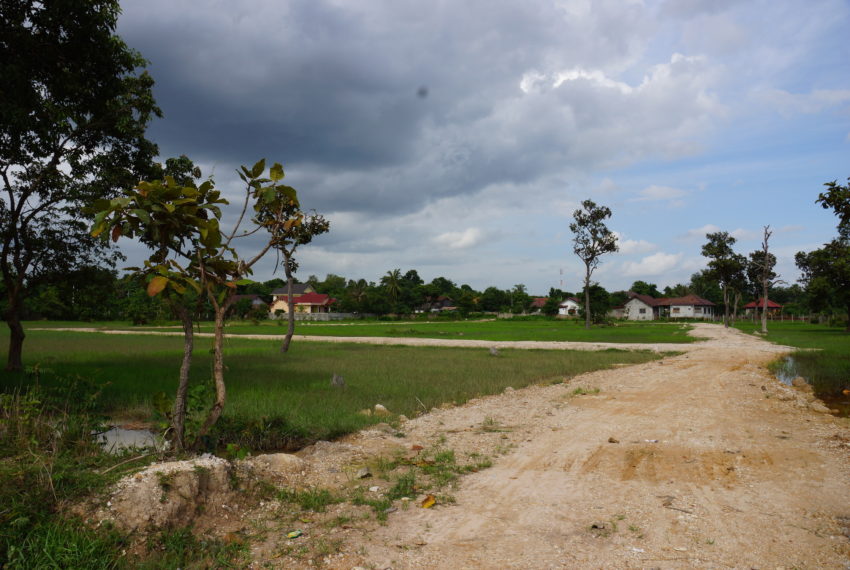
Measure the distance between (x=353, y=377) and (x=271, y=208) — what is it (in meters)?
11.1

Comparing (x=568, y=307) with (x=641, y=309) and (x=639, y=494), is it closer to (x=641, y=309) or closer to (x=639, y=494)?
(x=641, y=309)

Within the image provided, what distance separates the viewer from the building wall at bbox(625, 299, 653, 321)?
11019 centimetres

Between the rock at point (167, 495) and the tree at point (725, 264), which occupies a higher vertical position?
the tree at point (725, 264)

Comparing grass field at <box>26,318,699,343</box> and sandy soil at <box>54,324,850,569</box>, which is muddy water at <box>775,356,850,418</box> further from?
grass field at <box>26,318,699,343</box>

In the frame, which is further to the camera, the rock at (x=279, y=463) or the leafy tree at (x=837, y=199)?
the leafy tree at (x=837, y=199)

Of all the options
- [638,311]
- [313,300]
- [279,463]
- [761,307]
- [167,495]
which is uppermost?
[761,307]

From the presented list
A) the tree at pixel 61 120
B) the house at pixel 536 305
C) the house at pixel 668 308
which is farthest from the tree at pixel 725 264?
the tree at pixel 61 120

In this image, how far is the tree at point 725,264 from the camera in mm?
59688

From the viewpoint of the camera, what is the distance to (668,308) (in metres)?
110

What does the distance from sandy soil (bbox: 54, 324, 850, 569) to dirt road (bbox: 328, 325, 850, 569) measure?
0.06 ft

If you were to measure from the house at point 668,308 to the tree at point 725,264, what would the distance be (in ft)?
103

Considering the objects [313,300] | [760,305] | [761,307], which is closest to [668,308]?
[760,305]

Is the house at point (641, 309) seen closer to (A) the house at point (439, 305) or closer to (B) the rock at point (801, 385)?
(A) the house at point (439, 305)

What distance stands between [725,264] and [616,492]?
6267 centimetres
